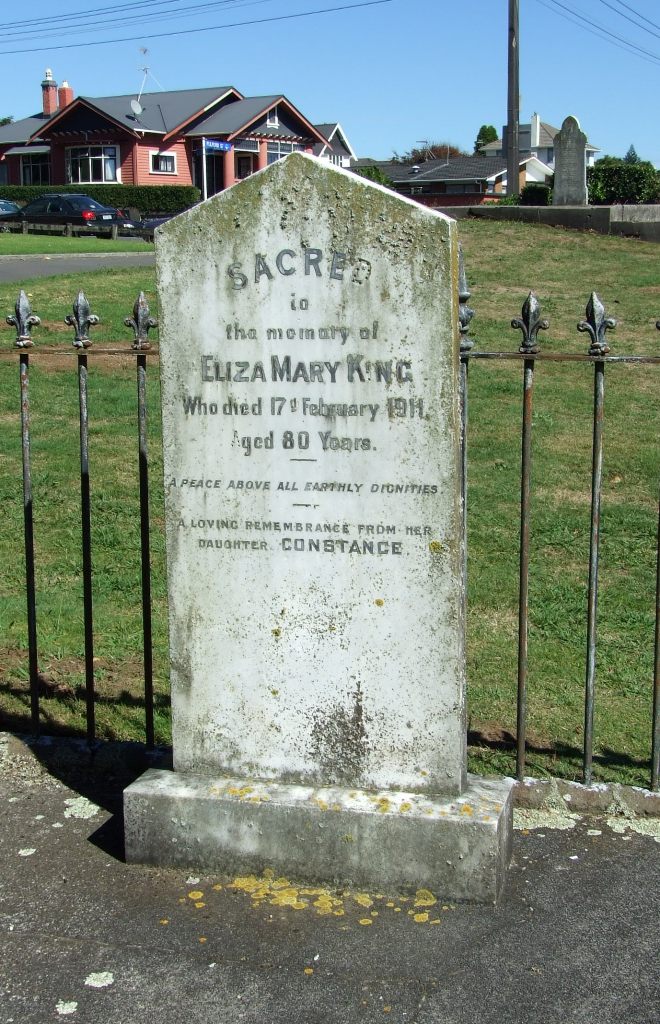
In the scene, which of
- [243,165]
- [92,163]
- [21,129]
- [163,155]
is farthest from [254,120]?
[21,129]

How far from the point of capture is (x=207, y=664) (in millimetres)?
3436

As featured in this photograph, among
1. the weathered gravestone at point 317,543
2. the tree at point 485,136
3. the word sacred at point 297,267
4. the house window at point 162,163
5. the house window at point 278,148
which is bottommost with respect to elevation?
the weathered gravestone at point 317,543

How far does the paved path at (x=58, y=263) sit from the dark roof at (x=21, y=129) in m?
39.1

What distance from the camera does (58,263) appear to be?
19922 millimetres

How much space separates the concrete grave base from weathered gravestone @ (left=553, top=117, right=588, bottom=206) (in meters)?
19.8

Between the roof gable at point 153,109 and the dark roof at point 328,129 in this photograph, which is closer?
the roof gable at point 153,109

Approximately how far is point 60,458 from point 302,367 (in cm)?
536

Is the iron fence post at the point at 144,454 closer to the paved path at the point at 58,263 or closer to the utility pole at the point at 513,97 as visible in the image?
the paved path at the point at 58,263

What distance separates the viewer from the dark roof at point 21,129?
A: 191ft

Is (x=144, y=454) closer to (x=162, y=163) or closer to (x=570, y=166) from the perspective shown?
(x=570, y=166)

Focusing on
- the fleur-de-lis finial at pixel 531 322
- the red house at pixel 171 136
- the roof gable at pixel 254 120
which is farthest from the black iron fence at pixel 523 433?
the roof gable at pixel 254 120

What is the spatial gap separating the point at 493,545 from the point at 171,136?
162ft

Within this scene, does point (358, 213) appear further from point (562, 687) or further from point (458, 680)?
point (562, 687)

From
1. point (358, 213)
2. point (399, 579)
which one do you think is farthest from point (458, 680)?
point (358, 213)
